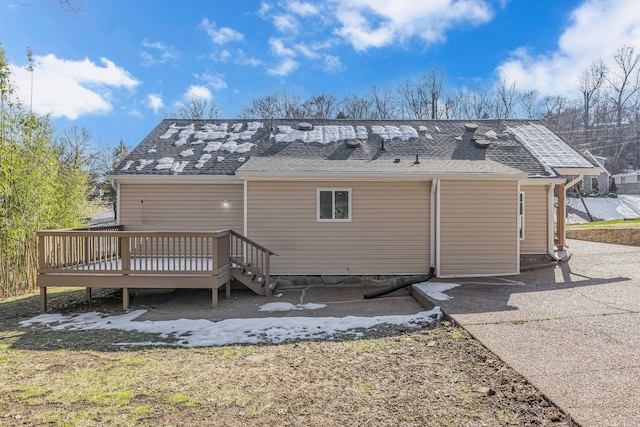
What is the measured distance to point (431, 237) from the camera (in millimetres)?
7805

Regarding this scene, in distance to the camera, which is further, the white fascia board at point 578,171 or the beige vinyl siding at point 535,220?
the beige vinyl siding at point 535,220

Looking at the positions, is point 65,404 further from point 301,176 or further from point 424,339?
point 301,176

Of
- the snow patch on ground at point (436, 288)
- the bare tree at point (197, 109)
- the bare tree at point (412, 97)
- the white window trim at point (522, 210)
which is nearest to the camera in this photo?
the snow patch on ground at point (436, 288)

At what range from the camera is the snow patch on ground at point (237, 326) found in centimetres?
469

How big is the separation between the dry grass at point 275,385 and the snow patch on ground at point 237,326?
344 mm

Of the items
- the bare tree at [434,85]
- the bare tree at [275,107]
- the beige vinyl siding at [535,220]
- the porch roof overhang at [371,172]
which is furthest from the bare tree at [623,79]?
the porch roof overhang at [371,172]

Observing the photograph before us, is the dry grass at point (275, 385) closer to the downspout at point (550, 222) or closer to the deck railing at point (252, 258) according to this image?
the deck railing at point (252, 258)

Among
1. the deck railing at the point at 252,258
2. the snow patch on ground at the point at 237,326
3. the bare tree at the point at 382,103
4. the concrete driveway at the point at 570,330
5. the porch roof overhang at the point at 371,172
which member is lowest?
the snow patch on ground at the point at 237,326

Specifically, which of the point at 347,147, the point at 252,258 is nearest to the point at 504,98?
the point at 347,147

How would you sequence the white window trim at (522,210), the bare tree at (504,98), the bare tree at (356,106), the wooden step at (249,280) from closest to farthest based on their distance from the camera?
1. the wooden step at (249,280)
2. the white window trim at (522,210)
3. the bare tree at (356,106)
4. the bare tree at (504,98)

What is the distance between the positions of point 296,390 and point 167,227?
6384 millimetres

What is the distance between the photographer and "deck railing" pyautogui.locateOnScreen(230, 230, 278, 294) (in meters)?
7.17

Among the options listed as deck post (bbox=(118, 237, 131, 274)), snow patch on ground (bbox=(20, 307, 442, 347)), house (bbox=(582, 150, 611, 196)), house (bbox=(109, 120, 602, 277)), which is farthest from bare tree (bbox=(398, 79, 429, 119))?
deck post (bbox=(118, 237, 131, 274))

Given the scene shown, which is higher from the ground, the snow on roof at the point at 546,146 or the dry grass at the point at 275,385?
the snow on roof at the point at 546,146
